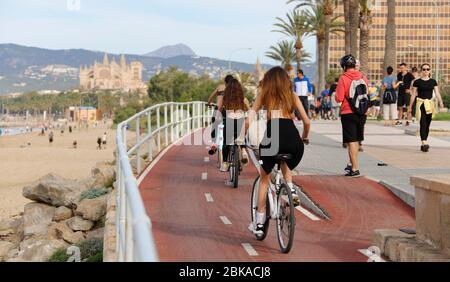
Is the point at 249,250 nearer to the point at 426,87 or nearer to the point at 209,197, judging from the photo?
the point at 209,197

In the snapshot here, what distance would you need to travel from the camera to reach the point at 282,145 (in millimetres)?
7633

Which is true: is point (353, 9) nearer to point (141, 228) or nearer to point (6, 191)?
point (6, 191)

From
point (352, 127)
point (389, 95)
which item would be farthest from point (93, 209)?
point (389, 95)

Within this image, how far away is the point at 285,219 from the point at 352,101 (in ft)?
18.1

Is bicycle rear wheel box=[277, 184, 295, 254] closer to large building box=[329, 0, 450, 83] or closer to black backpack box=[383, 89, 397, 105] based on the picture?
black backpack box=[383, 89, 397, 105]

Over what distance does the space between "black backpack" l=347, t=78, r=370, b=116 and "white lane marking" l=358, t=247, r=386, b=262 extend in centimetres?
490

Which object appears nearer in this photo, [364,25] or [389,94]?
[389,94]

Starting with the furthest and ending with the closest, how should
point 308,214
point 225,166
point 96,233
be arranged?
point 96,233 → point 225,166 → point 308,214

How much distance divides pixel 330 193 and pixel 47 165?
54.6 m

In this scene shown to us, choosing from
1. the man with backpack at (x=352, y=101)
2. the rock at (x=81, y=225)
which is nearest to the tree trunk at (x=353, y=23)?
the rock at (x=81, y=225)

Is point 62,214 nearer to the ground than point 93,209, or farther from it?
nearer to the ground

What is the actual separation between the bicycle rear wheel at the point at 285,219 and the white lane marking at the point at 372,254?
0.80 m

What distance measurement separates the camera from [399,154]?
54.3 ft

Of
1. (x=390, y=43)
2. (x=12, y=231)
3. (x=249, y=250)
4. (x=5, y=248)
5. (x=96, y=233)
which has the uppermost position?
(x=390, y=43)
